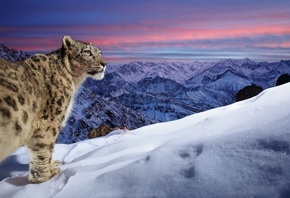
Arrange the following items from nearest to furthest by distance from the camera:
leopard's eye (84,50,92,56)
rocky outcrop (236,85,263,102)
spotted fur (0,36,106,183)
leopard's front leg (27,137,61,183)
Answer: spotted fur (0,36,106,183) < leopard's front leg (27,137,61,183) < leopard's eye (84,50,92,56) < rocky outcrop (236,85,263,102)

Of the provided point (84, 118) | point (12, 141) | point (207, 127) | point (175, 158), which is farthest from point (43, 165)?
point (84, 118)

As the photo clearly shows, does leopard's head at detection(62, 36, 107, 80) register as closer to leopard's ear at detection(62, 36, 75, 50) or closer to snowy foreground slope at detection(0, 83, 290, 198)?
leopard's ear at detection(62, 36, 75, 50)

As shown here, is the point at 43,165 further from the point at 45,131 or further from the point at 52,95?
the point at 52,95

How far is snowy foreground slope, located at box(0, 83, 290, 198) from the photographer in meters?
3.50

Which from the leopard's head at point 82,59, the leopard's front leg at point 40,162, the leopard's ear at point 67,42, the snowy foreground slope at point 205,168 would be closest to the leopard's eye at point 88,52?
the leopard's head at point 82,59

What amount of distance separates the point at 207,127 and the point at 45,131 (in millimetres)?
3589

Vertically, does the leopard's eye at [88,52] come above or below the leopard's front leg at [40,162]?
above

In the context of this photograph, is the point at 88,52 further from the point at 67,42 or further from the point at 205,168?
the point at 205,168

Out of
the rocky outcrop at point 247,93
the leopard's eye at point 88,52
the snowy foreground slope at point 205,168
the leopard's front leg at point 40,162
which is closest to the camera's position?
the snowy foreground slope at point 205,168

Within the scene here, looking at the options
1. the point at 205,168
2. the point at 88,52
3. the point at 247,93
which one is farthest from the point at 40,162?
the point at 247,93

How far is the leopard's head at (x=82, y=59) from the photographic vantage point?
741 centimetres

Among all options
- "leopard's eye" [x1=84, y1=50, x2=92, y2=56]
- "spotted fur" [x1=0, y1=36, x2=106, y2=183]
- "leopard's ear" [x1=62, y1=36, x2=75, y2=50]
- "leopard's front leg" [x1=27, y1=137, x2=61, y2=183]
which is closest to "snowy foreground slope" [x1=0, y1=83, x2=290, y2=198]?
"leopard's front leg" [x1=27, y1=137, x2=61, y2=183]

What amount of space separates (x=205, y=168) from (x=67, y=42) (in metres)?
5.11

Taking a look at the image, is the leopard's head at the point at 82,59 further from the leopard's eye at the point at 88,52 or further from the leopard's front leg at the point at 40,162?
the leopard's front leg at the point at 40,162
